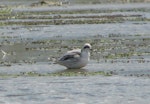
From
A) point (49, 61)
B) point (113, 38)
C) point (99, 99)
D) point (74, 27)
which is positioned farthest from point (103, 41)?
point (99, 99)

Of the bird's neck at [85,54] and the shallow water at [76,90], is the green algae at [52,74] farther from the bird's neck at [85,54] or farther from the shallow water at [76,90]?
the bird's neck at [85,54]

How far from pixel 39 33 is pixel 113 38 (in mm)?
6589

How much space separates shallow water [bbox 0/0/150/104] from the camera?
18109mm

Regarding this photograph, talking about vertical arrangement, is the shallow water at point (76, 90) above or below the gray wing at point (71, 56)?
below

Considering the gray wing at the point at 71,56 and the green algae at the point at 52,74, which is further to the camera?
the gray wing at the point at 71,56

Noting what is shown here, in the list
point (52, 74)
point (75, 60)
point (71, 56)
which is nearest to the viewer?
point (52, 74)

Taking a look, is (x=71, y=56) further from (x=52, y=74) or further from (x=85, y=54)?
(x=52, y=74)

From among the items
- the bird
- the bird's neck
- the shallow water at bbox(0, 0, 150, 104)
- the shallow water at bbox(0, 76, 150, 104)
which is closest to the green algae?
the shallow water at bbox(0, 0, 150, 104)

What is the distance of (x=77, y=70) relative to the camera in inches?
927

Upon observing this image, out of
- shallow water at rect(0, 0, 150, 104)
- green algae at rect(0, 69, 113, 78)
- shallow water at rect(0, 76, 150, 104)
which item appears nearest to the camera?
shallow water at rect(0, 76, 150, 104)

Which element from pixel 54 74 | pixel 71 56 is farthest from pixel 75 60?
pixel 54 74

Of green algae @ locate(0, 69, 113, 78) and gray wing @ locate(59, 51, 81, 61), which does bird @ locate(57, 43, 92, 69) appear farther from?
green algae @ locate(0, 69, 113, 78)

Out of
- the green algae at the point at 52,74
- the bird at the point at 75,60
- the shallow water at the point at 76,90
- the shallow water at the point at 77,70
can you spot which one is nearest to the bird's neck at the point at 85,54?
the bird at the point at 75,60

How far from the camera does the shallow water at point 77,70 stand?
1811cm
